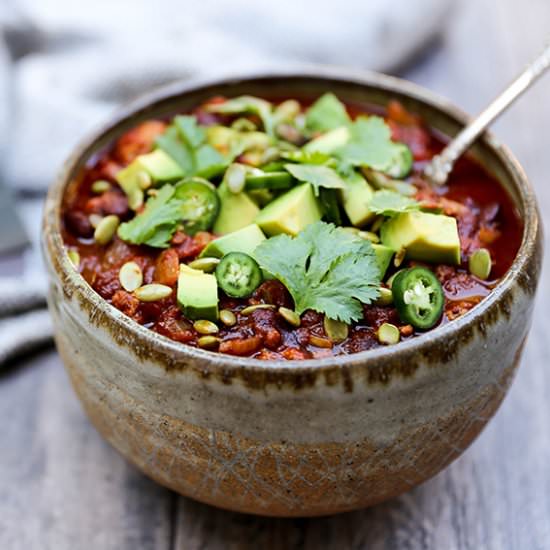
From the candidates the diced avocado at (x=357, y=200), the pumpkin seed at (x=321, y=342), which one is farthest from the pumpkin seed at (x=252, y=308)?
the diced avocado at (x=357, y=200)

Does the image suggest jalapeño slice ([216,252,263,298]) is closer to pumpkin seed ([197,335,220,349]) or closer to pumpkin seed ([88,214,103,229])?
pumpkin seed ([197,335,220,349])

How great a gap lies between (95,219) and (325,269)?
0.61 meters

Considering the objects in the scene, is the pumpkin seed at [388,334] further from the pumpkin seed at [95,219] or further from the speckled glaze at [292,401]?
the pumpkin seed at [95,219]

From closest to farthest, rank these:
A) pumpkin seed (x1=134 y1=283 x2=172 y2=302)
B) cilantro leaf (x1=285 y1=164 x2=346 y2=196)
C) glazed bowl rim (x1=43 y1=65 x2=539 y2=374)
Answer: glazed bowl rim (x1=43 y1=65 x2=539 y2=374), pumpkin seed (x1=134 y1=283 x2=172 y2=302), cilantro leaf (x1=285 y1=164 x2=346 y2=196)

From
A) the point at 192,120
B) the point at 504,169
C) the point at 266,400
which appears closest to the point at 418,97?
the point at 504,169

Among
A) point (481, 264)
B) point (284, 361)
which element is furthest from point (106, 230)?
point (481, 264)

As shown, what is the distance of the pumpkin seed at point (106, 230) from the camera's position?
210 centimetres

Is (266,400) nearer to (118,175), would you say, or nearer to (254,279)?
(254,279)

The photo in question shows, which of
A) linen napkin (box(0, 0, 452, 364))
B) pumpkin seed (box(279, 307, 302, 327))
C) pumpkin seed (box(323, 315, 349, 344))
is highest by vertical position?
pumpkin seed (box(323, 315, 349, 344))

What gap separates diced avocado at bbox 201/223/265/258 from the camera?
194cm

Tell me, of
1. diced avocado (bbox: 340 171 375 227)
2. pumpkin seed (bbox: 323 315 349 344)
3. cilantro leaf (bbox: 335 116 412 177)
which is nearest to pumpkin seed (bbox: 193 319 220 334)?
pumpkin seed (bbox: 323 315 349 344)

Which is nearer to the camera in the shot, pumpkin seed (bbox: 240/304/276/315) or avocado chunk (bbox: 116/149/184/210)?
pumpkin seed (bbox: 240/304/276/315)

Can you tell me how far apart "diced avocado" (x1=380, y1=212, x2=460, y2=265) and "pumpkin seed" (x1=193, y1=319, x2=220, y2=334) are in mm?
423

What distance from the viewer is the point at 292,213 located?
1988 mm
